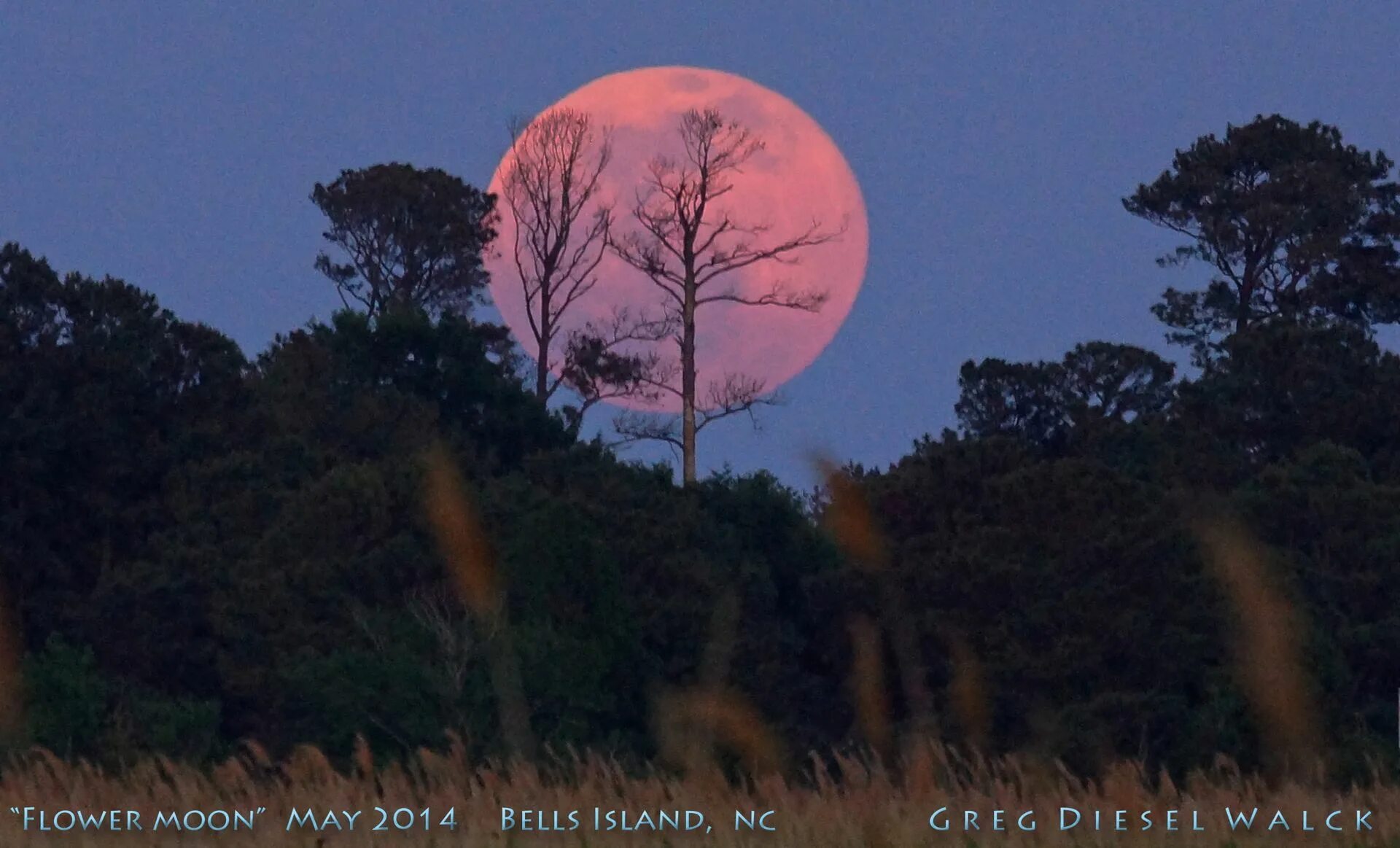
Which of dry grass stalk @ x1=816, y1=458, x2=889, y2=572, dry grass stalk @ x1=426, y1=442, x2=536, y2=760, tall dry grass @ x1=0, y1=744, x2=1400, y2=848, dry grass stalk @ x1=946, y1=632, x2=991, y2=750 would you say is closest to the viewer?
tall dry grass @ x1=0, y1=744, x2=1400, y2=848

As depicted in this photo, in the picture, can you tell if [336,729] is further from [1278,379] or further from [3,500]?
[1278,379]

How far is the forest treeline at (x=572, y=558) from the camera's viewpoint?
80.6ft

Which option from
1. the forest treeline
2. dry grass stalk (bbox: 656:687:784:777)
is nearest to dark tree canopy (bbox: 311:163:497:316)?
the forest treeline

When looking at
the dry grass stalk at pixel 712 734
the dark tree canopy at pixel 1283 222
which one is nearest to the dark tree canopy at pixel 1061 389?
the dark tree canopy at pixel 1283 222

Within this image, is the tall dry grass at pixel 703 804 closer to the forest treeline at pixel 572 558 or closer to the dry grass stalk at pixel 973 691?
the forest treeline at pixel 572 558

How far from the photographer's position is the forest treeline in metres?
24.6

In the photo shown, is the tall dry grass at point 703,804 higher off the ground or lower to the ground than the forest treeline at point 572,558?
lower

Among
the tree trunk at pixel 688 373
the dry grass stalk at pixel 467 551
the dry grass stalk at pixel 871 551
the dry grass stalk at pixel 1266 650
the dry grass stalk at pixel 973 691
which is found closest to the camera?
the dry grass stalk at pixel 1266 650

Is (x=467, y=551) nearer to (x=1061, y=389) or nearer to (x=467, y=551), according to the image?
(x=467, y=551)

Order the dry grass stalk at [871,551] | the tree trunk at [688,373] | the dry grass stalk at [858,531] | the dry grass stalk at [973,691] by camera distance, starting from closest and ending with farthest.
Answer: the dry grass stalk at [858,531] → the dry grass stalk at [871,551] → the dry grass stalk at [973,691] → the tree trunk at [688,373]

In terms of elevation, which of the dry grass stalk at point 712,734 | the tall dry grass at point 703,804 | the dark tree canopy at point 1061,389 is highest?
the dark tree canopy at point 1061,389

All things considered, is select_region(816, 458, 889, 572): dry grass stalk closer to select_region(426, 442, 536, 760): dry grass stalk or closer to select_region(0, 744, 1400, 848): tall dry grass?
select_region(426, 442, 536, 760): dry grass stalk

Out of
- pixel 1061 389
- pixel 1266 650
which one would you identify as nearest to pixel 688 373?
pixel 1061 389

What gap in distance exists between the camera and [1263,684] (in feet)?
65.7
